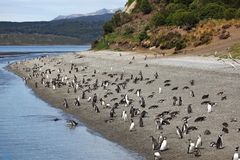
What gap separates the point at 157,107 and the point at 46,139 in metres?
5.44

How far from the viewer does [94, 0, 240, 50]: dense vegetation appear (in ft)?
194

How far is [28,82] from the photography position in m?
49.7

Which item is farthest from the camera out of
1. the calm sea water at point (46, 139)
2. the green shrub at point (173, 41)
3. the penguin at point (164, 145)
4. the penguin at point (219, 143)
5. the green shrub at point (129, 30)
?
the green shrub at point (129, 30)

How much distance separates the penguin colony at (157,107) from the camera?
18.4 metres

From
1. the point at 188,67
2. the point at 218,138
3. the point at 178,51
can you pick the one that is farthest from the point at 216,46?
the point at 218,138

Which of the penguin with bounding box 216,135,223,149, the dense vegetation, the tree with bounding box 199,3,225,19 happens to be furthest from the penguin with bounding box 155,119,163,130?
the tree with bounding box 199,3,225,19

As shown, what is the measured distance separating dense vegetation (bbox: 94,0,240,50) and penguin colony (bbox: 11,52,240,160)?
756 inches

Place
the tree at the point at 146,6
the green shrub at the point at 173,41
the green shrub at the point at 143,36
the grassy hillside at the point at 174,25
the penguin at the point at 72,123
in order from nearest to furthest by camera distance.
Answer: the penguin at the point at 72,123
the green shrub at the point at 173,41
the grassy hillside at the point at 174,25
the green shrub at the point at 143,36
the tree at the point at 146,6

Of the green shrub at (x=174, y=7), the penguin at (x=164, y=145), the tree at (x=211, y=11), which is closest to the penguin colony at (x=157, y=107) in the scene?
the penguin at (x=164, y=145)

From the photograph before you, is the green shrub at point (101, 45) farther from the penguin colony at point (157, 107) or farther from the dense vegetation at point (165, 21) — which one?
the penguin colony at point (157, 107)

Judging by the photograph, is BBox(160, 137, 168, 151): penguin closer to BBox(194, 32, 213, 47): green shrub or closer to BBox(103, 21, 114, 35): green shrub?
BBox(194, 32, 213, 47): green shrub

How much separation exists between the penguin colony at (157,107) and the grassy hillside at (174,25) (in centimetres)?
1725

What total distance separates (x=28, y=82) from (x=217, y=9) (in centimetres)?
2378

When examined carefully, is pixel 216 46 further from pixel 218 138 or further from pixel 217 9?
pixel 218 138
